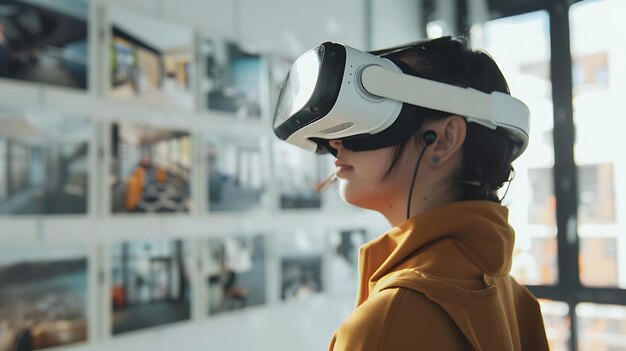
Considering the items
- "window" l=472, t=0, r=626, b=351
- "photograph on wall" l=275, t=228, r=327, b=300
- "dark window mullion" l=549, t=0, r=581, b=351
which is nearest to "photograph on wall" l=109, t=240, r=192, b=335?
"photograph on wall" l=275, t=228, r=327, b=300

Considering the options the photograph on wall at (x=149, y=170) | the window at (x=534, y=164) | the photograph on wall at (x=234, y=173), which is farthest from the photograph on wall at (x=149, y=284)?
the window at (x=534, y=164)

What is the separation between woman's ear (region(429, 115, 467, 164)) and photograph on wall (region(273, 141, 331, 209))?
1489mm

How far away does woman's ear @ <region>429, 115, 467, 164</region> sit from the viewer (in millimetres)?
663

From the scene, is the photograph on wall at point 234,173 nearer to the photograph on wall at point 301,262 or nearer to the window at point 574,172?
the photograph on wall at point 301,262

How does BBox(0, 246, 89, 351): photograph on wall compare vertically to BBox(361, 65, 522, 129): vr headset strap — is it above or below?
below

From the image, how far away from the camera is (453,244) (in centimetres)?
60

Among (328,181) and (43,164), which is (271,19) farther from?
(328,181)

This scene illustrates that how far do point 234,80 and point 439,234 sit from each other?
1.52 metres

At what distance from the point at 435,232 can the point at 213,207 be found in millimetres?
1384

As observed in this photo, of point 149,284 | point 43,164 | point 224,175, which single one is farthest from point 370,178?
point 224,175

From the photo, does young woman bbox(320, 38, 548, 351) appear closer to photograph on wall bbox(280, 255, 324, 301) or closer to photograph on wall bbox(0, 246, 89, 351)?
photograph on wall bbox(0, 246, 89, 351)

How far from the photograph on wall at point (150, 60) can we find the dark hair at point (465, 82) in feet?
3.83

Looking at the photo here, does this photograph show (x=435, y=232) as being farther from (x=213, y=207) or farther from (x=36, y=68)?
(x=213, y=207)

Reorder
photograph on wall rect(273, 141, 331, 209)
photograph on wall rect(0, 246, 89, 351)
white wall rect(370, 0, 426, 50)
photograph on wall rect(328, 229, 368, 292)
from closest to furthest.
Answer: photograph on wall rect(0, 246, 89, 351) → photograph on wall rect(273, 141, 331, 209) → photograph on wall rect(328, 229, 368, 292) → white wall rect(370, 0, 426, 50)
